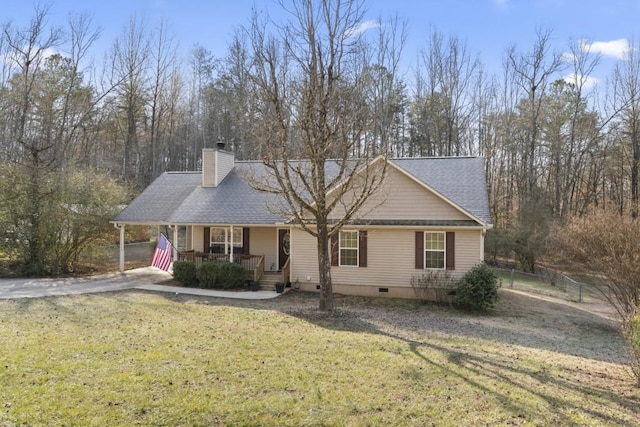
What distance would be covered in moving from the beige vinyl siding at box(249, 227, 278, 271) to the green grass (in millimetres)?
6937

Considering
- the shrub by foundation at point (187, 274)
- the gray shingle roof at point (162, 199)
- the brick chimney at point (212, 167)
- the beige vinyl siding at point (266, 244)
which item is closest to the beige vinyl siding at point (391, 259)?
the beige vinyl siding at point (266, 244)

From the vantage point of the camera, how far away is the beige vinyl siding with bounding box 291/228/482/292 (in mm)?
14523

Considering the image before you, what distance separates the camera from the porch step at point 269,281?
52.5 feet

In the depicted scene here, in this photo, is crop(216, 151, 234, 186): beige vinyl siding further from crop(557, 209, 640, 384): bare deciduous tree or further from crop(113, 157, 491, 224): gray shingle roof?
crop(557, 209, 640, 384): bare deciduous tree

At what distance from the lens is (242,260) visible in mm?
16516

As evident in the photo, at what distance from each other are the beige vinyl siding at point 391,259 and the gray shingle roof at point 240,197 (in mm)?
1120

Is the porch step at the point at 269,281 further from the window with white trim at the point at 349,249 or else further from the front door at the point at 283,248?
the window with white trim at the point at 349,249

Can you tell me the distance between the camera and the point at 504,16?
16750mm

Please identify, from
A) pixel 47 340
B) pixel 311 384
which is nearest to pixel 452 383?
pixel 311 384

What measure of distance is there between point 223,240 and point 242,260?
180cm

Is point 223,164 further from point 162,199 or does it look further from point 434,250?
point 434,250

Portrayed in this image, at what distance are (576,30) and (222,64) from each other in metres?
28.0

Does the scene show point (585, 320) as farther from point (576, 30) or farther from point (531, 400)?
point (576, 30)

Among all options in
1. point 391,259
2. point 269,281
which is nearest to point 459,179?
point 391,259
